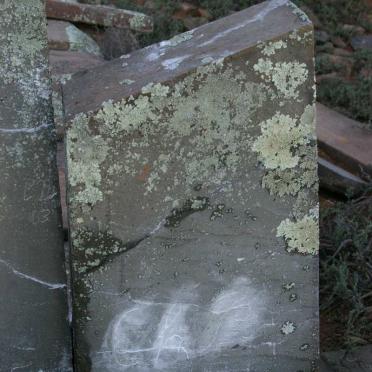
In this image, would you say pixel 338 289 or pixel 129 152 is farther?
pixel 338 289

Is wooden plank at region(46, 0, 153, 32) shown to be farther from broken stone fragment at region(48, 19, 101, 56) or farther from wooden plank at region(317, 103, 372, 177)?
wooden plank at region(317, 103, 372, 177)

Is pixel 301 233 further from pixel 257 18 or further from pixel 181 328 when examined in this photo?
pixel 257 18

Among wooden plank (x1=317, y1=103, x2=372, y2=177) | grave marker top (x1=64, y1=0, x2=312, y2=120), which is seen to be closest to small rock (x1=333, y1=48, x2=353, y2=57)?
wooden plank (x1=317, y1=103, x2=372, y2=177)

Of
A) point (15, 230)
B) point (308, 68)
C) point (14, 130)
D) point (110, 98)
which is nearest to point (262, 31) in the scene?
point (308, 68)

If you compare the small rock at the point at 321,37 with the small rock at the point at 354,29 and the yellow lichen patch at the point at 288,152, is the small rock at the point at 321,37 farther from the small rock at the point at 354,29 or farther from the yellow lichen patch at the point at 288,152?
the yellow lichen patch at the point at 288,152

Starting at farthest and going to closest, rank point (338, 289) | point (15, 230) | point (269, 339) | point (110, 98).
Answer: point (338, 289) < point (269, 339) < point (15, 230) < point (110, 98)

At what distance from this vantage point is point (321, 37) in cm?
636

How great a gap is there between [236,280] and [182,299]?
165 mm

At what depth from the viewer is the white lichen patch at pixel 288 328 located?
2.27 metres

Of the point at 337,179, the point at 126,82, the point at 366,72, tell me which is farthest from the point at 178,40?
the point at 366,72

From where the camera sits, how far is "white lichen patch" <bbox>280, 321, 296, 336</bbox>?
2.27 metres

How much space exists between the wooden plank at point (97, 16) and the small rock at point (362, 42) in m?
2.14

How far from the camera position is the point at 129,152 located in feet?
6.38

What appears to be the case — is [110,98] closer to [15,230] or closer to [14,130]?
[14,130]
